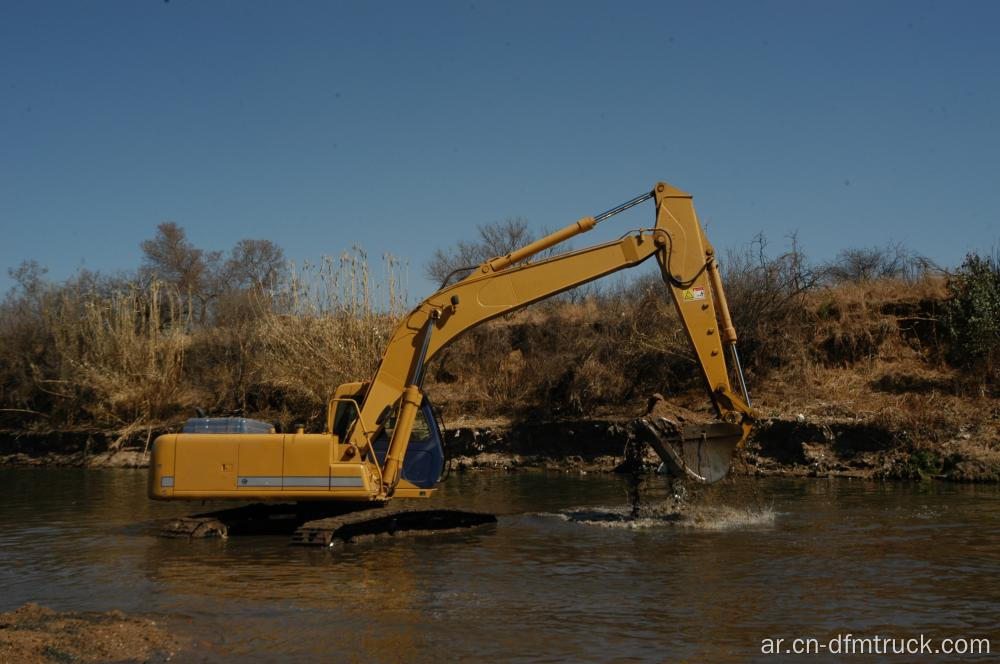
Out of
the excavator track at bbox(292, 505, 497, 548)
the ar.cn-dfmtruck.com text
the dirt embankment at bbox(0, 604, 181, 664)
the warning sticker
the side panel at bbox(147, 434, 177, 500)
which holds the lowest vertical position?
the ar.cn-dfmtruck.com text

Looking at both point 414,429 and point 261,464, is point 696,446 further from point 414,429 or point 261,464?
point 261,464

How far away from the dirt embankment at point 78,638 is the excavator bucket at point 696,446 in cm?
743

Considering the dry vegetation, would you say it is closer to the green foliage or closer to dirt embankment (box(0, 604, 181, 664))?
the green foliage

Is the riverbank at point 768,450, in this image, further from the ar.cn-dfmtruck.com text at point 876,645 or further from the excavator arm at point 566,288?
the ar.cn-dfmtruck.com text at point 876,645

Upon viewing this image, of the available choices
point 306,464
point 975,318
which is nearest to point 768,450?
point 975,318

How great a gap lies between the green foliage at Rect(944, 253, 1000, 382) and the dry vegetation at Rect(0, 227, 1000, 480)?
0.16ft

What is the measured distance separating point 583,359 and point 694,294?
13656mm

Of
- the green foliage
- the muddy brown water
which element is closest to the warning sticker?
the muddy brown water

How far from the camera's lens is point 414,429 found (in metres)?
14.4

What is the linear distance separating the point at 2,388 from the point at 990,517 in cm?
3161

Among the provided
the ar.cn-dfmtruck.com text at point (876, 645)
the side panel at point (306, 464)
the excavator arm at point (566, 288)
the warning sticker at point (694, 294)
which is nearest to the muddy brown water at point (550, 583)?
the ar.cn-dfmtruck.com text at point (876, 645)

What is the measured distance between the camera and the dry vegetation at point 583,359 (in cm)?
2377

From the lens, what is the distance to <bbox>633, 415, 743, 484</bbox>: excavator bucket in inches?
530

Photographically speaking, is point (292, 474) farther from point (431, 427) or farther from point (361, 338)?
point (361, 338)
